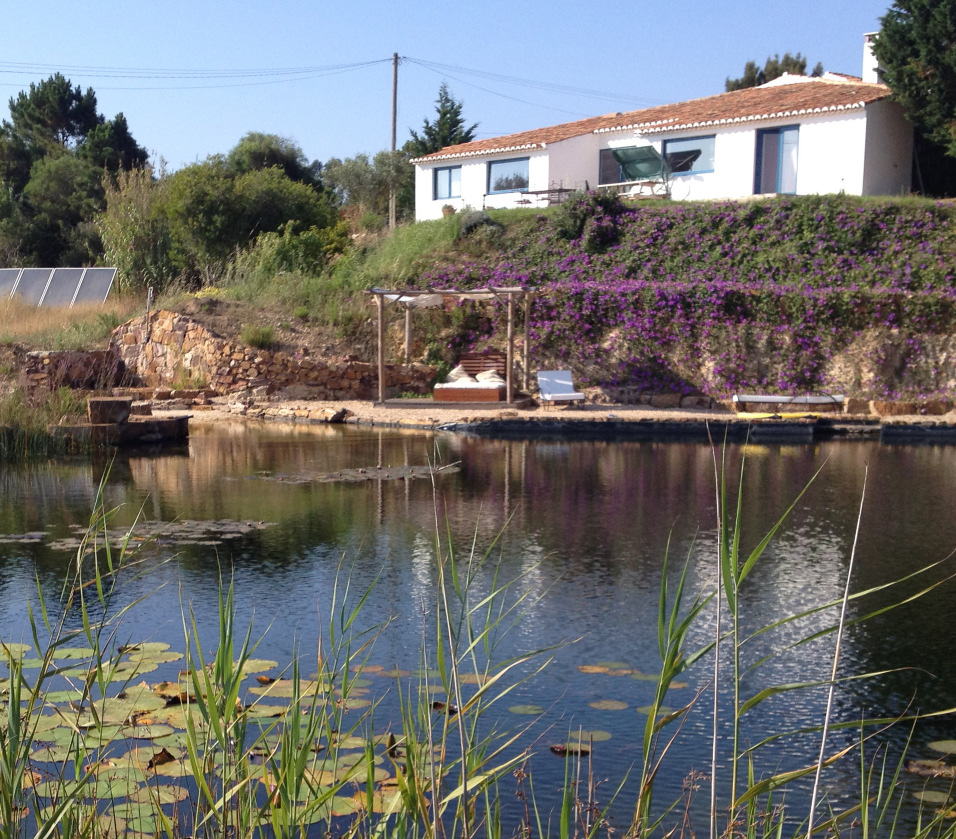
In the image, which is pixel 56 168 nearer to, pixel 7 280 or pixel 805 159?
pixel 7 280

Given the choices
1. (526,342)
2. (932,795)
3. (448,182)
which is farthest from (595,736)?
(448,182)

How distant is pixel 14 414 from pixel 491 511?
22.3 ft

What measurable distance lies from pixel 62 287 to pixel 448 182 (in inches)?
459

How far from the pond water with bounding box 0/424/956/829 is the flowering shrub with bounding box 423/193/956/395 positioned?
6.98 metres

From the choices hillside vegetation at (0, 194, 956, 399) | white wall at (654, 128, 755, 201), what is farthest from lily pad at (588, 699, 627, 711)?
white wall at (654, 128, 755, 201)

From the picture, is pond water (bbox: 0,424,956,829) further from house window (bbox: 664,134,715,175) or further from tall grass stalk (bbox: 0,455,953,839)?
house window (bbox: 664,134,715,175)

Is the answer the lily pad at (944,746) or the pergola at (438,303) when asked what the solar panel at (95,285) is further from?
the lily pad at (944,746)

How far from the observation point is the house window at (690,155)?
28266 mm

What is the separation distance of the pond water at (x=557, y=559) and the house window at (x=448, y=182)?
1933 centimetres

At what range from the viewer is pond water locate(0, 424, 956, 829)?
479 centimetres

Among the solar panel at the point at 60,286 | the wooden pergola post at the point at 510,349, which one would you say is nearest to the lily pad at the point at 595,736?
the wooden pergola post at the point at 510,349

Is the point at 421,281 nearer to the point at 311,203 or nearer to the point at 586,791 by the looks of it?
the point at 311,203

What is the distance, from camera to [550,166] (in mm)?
29812

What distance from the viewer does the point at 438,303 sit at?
72.5 feet
